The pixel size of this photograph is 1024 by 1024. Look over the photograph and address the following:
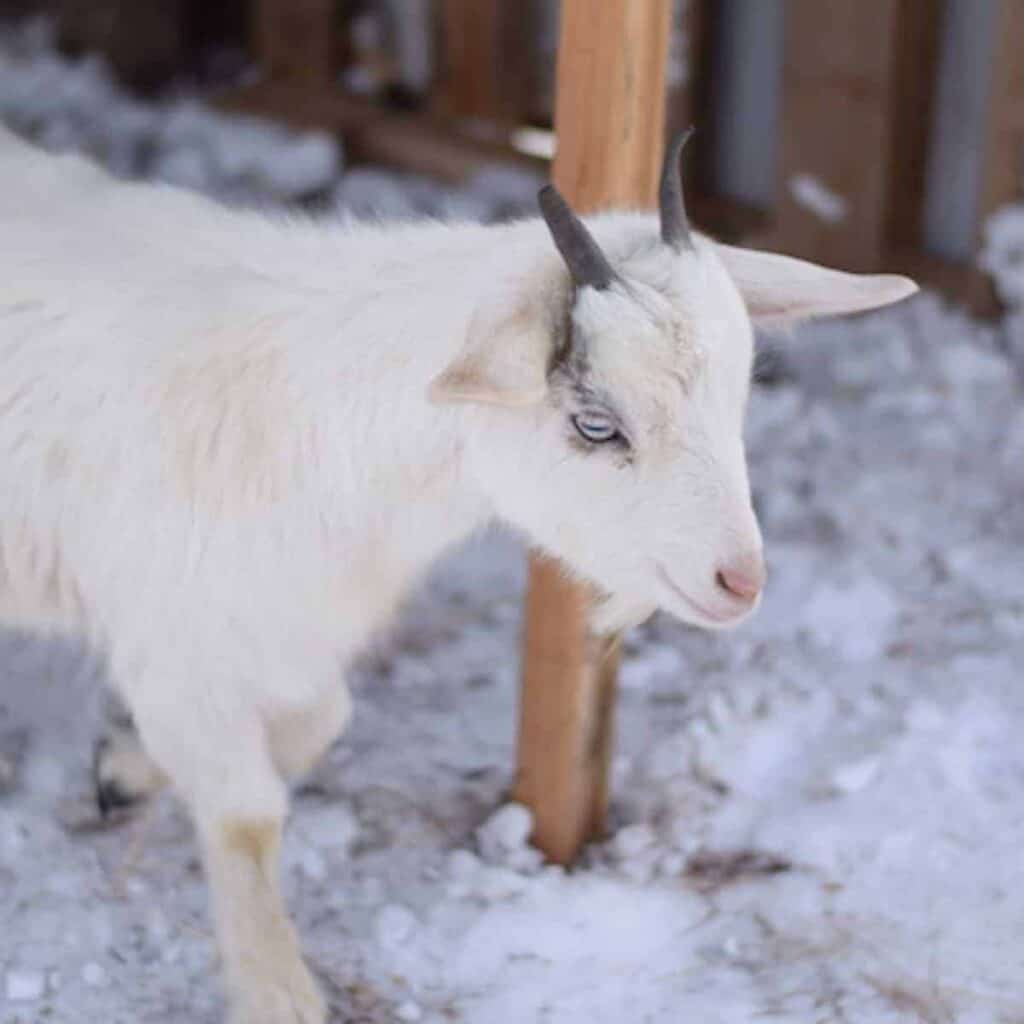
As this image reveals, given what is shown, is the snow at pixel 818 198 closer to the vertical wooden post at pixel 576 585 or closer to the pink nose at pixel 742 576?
the vertical wooden post at pixel 576 585

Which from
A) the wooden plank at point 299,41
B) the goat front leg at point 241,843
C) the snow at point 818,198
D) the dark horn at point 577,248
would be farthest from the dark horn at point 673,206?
the wooden plank at point 299,41

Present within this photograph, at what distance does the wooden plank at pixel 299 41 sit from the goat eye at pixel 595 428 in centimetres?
468

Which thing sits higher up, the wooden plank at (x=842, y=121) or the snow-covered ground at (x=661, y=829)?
the wooden plank at (x=842, y=121)

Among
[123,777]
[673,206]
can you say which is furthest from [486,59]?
[673,206]

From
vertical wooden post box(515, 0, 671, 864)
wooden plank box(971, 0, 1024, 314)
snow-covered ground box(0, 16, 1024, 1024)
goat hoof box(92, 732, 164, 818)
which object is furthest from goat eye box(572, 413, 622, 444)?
wooden plank box(971, 0, 1024, 314)

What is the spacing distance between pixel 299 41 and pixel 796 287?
4.59 m

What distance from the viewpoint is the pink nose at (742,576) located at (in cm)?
255

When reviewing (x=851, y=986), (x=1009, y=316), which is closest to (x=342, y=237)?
(x=851, y=986)

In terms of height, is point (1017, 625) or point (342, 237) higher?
point (342, 237)

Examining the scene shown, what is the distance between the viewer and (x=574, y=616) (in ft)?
10.6

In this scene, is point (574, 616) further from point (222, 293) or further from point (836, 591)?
point (836, 591)

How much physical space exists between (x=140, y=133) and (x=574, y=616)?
13.7 feet

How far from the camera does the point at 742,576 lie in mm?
2555

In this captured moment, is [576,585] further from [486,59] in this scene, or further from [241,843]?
[486,59]
